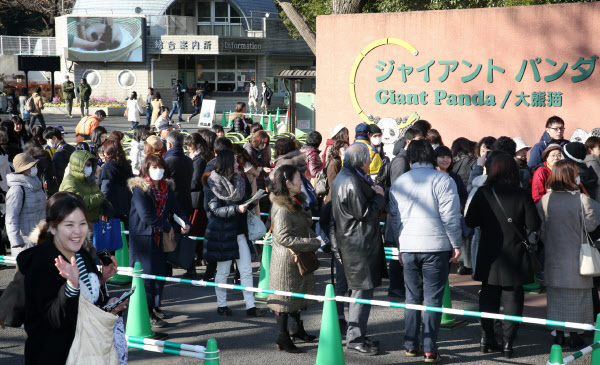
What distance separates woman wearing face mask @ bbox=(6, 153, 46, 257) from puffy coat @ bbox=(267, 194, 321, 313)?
3.17 metres

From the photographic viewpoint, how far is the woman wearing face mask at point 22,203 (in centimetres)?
787

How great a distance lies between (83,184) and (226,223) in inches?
68.0

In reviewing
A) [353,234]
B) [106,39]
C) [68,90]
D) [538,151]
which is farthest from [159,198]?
[106,39]

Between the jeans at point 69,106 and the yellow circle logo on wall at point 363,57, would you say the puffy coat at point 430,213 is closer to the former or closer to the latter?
the yellow circle logo on wall at point 363,57

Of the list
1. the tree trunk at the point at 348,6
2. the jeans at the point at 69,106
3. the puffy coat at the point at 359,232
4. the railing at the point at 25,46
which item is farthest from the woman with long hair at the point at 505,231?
the railing at the point at 25,46

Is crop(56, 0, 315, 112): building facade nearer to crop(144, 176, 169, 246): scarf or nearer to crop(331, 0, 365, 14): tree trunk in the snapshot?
crop(331, 0, 365, 14): tree trunk

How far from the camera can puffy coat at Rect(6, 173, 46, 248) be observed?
7867 millimetres

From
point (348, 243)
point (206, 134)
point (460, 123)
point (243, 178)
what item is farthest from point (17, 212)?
point (460, 123)

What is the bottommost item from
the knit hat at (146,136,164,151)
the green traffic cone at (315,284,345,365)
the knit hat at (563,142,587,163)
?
the green traffic cone at (315,284,345,365)

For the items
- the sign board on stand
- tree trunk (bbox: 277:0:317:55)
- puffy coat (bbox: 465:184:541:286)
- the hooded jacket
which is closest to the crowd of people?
puffy coat (bbox: 465:184:541:286)

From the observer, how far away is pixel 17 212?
788 centimetres

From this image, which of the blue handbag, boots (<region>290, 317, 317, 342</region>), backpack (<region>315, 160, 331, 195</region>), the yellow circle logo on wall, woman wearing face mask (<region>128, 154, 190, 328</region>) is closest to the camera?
boots (<region>290, 317, 317, 342</region>)

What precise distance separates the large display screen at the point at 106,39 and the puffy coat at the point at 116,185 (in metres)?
31.9

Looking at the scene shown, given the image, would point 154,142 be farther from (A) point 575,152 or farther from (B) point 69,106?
(B) point 69,106
